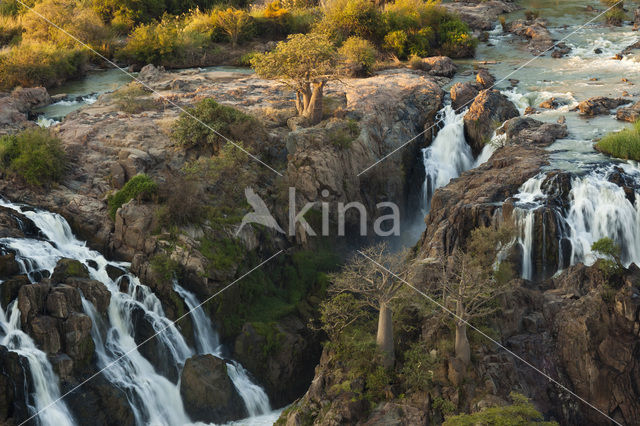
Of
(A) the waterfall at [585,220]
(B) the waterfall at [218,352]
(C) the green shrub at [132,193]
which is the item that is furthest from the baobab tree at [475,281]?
(C) the green shrub at [132,193]

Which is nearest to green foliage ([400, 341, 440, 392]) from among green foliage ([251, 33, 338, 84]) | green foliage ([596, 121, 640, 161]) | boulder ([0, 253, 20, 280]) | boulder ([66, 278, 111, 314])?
boulder ([66, 278, 111, 314])

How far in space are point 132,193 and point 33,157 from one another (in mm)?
4587

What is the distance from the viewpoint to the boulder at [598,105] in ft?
127

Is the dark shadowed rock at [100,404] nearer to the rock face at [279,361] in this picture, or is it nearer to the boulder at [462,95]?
the rock face at [279,361]

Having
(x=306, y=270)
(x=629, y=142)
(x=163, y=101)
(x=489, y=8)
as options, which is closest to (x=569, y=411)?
(x=306, y=270)

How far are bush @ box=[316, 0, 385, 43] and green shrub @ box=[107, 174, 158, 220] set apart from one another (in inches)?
1024

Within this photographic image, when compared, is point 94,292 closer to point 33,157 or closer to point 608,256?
point 33,157

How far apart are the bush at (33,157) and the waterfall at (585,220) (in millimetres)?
19530

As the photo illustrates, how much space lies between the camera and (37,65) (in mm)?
43500

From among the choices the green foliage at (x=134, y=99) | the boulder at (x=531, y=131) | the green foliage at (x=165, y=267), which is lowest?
the green foliage at (x=165, y=267)

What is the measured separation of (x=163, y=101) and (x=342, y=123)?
413 inches

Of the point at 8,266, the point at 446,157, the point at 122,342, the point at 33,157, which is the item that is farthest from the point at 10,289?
the point at 446,157

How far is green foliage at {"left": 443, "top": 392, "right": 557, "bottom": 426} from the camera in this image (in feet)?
59.3

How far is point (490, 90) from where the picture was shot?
132 feet
